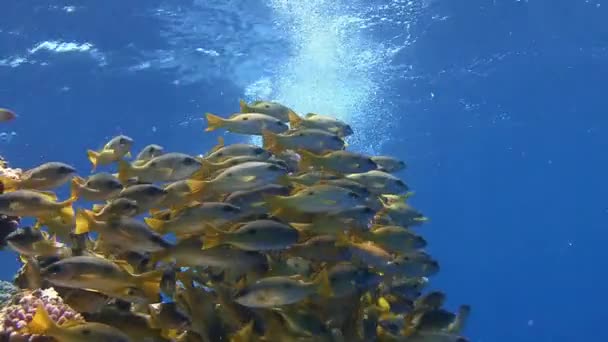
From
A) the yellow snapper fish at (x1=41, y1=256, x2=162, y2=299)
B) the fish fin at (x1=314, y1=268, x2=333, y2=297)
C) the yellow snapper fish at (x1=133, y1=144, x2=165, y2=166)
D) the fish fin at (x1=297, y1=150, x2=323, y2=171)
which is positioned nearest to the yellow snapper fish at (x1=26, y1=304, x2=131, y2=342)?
the yellow snapper fish at (x1=41, y1=256, x2=162, y2=299)

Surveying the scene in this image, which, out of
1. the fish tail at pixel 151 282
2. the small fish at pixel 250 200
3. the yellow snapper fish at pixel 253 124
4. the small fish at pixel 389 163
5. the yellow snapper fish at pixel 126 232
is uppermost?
the small fish at pixel 389 163

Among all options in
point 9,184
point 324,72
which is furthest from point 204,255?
point 324,72

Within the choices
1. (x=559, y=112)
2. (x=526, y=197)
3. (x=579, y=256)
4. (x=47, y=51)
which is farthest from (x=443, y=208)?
(x=579, y=256)

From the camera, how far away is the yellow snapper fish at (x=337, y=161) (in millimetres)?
5453

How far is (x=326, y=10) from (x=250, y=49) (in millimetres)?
3813

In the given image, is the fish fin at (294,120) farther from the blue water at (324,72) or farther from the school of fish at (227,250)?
the blue water at (324,72)

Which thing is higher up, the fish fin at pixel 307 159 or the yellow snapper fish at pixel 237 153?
the fish fin at pixel 307 159

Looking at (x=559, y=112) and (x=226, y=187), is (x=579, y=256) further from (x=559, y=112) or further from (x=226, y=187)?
(x=226, y=187)

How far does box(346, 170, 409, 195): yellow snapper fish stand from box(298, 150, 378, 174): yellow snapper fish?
1.36 feet

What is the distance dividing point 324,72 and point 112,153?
22214 mm

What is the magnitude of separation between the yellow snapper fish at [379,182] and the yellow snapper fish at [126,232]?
8.27 ft

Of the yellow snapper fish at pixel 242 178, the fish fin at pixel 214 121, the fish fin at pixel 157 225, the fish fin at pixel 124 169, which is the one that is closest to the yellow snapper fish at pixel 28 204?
→ the fish fin at pixel 124 169

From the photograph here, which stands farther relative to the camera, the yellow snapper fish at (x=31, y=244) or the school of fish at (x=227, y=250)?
the yellow snapper fish at (x=31, y=244)

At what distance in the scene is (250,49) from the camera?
23.2 m
